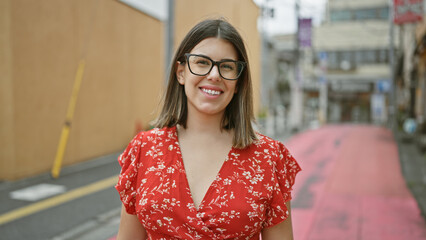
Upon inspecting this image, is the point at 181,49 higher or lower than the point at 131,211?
higher

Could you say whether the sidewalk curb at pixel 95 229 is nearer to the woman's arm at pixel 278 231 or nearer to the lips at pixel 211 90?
the woman's arm at pixel 278 231

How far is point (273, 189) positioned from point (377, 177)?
6.92 meters

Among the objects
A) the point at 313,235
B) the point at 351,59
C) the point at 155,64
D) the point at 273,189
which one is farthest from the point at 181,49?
the point at 351,59

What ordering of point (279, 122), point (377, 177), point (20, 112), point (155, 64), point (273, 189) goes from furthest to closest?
1. point (279, 122)
2. point (155, 64)
3. point (377, 177)
4. point (20, 112)
5. point (273, 189)

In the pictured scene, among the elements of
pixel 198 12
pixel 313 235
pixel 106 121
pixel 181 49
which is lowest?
pixel 313 235

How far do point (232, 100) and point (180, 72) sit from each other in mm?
267

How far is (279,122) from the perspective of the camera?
21328 millimetres

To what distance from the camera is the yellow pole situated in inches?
304

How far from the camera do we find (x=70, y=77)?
858 centimetres

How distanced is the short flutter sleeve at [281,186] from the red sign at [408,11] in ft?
37.3

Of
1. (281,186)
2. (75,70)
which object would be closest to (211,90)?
(281,186)

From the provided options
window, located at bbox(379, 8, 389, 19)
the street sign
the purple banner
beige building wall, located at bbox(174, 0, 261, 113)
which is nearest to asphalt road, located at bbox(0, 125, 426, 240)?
beige building wall, located at bbox(174, 0, 261, 113)

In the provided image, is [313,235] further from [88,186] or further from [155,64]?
[155,64]

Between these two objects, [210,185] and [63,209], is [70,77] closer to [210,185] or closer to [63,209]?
[63,209]
